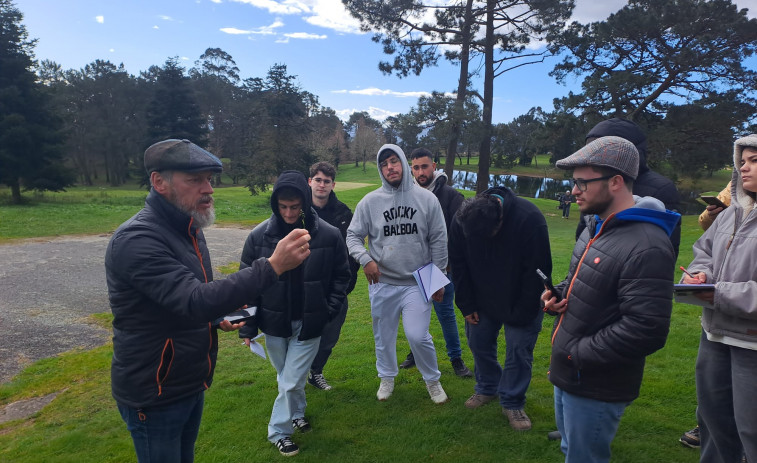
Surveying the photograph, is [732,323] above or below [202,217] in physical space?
below

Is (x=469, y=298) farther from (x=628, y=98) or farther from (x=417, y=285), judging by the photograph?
(x=628, y=98)

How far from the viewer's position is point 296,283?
12.5 feet

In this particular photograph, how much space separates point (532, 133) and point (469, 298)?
25283 mm

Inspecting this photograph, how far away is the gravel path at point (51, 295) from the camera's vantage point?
21.8ft

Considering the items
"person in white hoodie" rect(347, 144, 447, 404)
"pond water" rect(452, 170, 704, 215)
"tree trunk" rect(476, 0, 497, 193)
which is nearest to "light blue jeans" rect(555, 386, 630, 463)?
"person in white hoodie" rect(347, 144, 447, 404)

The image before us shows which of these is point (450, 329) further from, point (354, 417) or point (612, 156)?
point (612, 156)

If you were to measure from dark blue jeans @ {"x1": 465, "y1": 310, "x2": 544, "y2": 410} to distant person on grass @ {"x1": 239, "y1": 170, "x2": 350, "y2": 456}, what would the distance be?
132 centimetres

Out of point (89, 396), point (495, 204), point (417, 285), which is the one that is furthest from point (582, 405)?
point (89, 396)

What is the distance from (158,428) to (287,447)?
5.04ft

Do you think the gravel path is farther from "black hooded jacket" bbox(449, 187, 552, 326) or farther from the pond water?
the pond water

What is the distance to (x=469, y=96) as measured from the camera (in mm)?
23828

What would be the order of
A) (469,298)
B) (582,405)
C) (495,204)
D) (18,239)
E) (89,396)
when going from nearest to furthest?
(582,405), (495,204), (469,298), (89,396), (18,239)

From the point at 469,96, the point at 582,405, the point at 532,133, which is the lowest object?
the point at 582,405

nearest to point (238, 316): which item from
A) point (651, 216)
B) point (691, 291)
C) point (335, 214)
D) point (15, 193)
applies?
point (651, 216)
